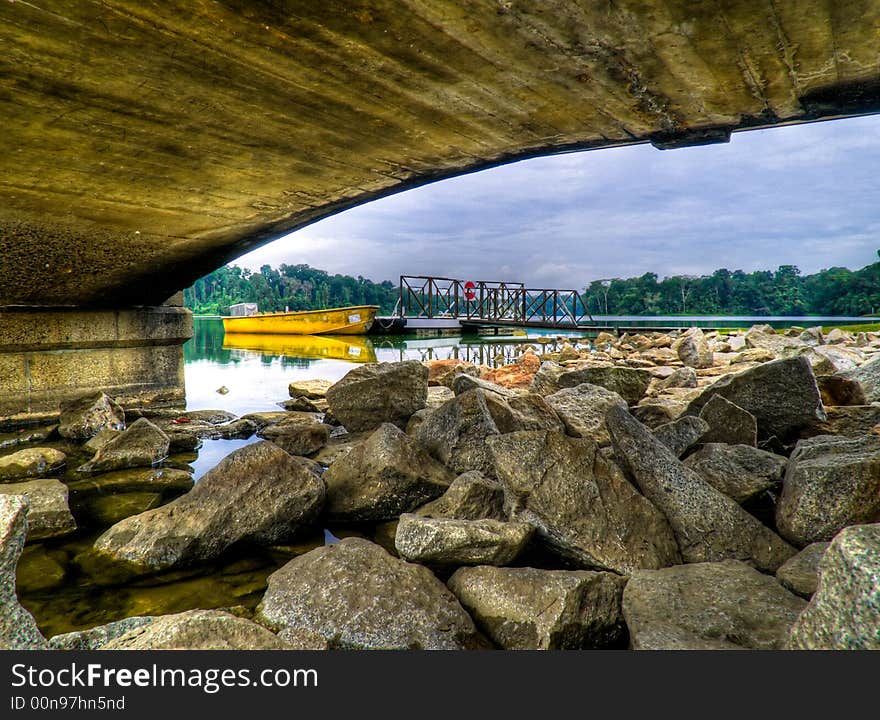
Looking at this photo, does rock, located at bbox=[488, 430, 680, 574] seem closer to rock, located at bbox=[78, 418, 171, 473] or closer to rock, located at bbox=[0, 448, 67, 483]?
rock, located at bbox=[78, 418, 171, 473]

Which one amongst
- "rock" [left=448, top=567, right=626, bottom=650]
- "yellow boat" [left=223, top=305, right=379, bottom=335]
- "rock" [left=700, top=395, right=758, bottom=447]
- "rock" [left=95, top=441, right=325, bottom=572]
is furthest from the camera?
"yellow boat" [left=223, top=305, right=379, bottom=335]

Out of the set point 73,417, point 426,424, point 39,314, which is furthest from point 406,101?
point 39,314

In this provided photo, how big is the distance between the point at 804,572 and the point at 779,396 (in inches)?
95.7

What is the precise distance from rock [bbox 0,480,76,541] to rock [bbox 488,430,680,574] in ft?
8.26

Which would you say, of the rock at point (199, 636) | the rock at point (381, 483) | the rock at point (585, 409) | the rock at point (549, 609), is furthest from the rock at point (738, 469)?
the rock at point (199, 636)

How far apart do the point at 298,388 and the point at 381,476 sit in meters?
4.66

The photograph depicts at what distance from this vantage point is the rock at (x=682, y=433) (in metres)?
3.46

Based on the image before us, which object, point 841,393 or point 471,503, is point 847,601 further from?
point 841,393

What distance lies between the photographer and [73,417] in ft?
18.5

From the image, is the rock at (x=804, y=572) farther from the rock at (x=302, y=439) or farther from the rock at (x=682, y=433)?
the rock at (x=302, y=439)

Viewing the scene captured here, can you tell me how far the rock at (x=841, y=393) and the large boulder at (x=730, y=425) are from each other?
55.0 inches

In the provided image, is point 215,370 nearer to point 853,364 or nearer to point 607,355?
point 607,355

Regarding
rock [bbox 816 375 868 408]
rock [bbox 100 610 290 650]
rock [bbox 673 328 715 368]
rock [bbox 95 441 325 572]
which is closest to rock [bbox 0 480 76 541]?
rock [bbox 95 441 325 572]

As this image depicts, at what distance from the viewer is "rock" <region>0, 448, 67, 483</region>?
13.5 feet
